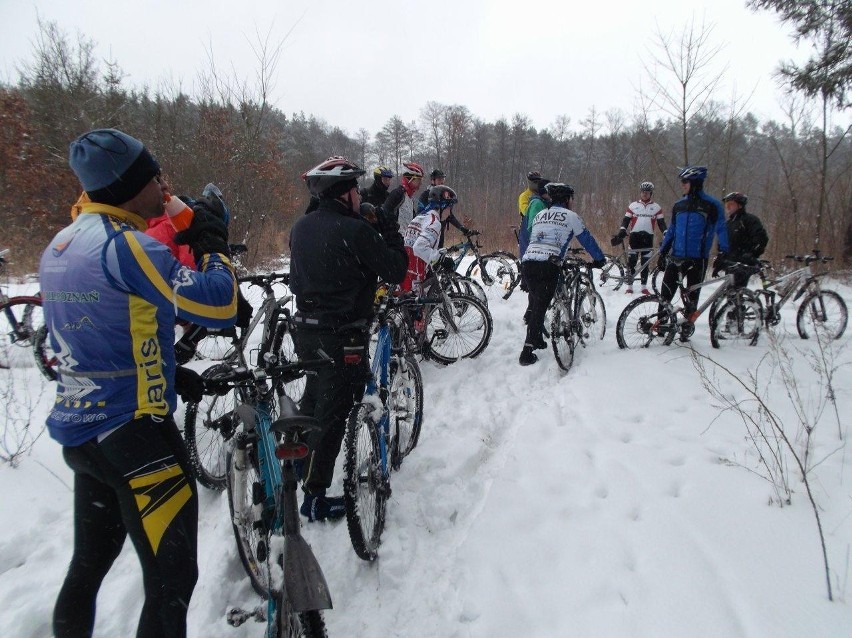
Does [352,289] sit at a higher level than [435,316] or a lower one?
higher

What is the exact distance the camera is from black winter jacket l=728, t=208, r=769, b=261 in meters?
5.79

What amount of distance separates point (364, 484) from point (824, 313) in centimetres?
659

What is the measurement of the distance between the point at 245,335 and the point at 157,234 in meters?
0.96

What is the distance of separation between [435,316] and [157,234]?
10.0 feet

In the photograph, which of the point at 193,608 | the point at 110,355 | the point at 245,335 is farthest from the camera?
the point at 245,335

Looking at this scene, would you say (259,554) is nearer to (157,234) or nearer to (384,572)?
(384,572)

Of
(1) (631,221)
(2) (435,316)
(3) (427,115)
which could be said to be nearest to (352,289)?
(2) (435,316)

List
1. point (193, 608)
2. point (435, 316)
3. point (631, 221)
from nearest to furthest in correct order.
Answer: point (193, 608)
point (435, 316)
point (631, 221)

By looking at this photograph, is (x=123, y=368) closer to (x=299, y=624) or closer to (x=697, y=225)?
(x=299, y=624)

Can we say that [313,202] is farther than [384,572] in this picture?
Yes

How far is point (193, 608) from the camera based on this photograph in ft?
6.66

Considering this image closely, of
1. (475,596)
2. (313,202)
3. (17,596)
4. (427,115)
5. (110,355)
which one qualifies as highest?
(427,115)

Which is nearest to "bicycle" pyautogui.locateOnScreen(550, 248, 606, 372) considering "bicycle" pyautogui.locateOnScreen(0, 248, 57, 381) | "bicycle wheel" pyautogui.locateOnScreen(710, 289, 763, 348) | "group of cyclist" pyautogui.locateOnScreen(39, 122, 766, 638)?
"bicycle wheel" pyautogui.locateOnScreen(710, 289, 763, 348)

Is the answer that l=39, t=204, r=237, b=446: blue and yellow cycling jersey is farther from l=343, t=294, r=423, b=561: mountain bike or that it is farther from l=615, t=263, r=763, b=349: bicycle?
l=615, t=263, r=763, b=349: bicycle
